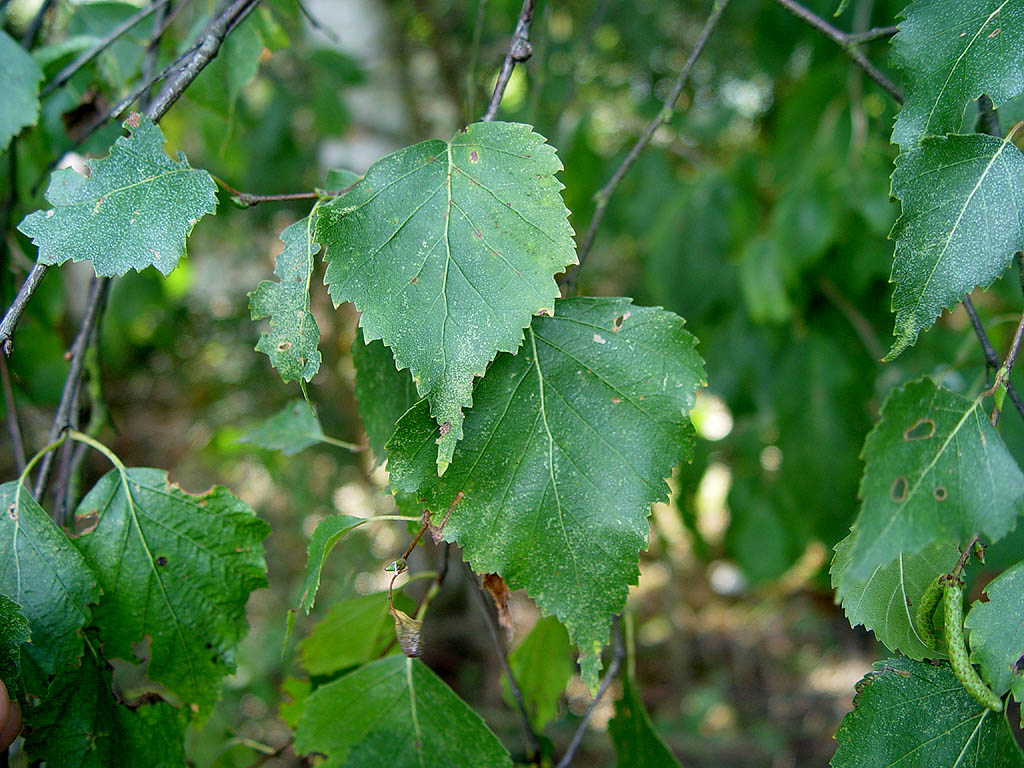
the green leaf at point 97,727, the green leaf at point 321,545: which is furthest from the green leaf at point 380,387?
the green leaf at point 97,727

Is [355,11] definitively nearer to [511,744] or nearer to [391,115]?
[391,115]

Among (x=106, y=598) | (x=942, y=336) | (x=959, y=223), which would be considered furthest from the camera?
(x=942, y=336)

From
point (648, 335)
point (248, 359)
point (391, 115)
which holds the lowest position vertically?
point (248, 359)

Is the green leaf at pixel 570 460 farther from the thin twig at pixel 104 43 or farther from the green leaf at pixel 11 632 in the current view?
the thin twig at pixel 104 43

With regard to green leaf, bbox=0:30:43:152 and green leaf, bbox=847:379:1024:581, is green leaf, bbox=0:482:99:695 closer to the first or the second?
green leaf, bbox=0:30:43:152

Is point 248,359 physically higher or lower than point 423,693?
lower

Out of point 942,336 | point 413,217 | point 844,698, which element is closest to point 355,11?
point 942,336
